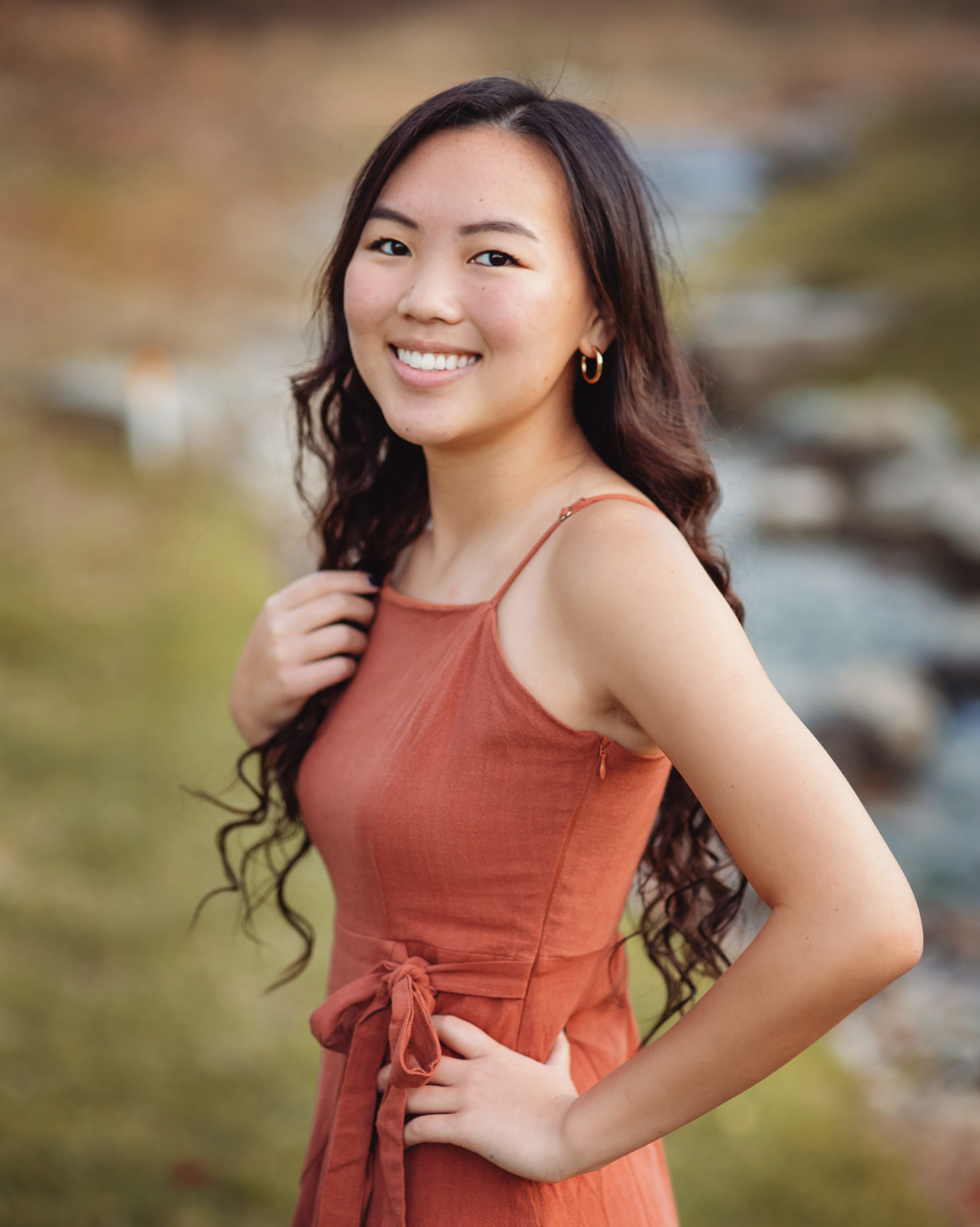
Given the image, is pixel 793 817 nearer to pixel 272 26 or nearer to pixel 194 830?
pixel 194 830

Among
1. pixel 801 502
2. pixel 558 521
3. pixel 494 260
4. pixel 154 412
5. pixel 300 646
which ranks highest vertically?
pixel 494 260

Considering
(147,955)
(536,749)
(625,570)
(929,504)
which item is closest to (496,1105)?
(536,749)

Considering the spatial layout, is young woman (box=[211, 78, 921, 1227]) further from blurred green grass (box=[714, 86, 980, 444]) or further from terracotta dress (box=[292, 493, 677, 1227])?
blurred green grass (box=[714, 86, 980, 444])

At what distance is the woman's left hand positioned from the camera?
92 centimetres

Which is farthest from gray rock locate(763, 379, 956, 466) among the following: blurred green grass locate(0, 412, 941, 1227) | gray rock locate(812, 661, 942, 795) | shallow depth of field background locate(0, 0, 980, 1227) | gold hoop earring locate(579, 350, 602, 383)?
gold hoop earring locate(579, 350, 602, 383)

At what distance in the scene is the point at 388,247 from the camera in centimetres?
104

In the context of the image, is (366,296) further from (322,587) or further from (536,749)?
(536,749)

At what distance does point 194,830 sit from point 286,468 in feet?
5.67

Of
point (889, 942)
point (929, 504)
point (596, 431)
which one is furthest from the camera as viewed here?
point (929, 504)

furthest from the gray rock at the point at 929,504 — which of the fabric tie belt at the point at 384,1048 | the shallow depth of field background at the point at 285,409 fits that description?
the fabric tie belt at the point at 384,1048

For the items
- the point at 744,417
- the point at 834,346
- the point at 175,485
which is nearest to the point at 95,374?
the point at 175,485

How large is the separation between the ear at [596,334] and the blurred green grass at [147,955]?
179 centimetres

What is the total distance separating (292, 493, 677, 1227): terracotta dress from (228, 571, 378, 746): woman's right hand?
0.13 meters

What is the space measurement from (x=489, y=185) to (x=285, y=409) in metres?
1.78
